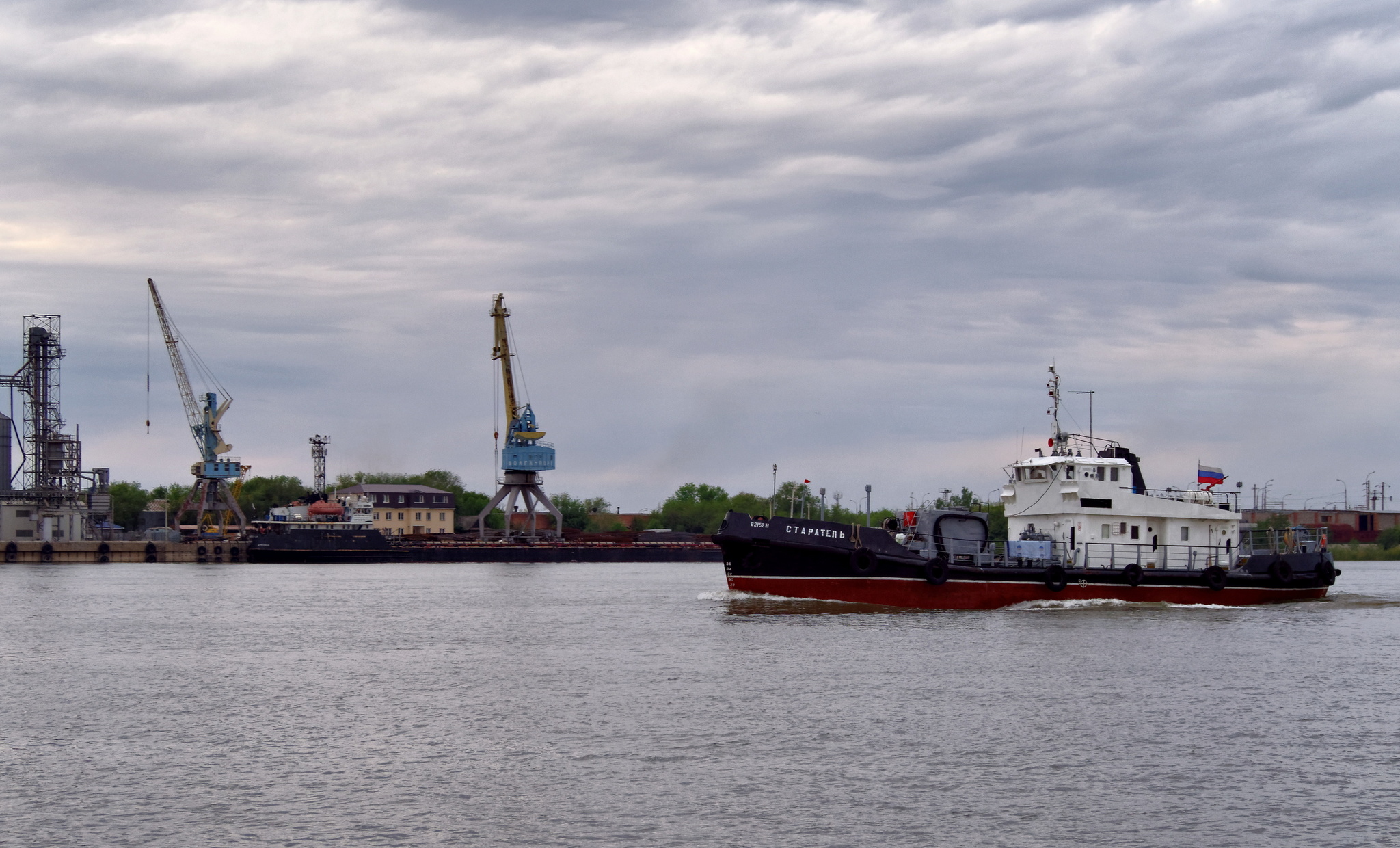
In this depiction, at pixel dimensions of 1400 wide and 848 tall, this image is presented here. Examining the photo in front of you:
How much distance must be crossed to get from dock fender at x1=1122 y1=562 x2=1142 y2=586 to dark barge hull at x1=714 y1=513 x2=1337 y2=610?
48 mm

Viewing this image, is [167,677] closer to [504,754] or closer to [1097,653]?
[504,754]

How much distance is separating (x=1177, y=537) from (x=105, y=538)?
118851 millimetres

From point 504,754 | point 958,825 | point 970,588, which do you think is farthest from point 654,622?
point 958,825

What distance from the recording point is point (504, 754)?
2284 centimetres

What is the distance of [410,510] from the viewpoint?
170 metres

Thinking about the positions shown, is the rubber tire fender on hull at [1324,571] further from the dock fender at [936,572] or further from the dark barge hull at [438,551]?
the dark barge hull at [438,551]

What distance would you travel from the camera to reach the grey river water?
18.5 meters

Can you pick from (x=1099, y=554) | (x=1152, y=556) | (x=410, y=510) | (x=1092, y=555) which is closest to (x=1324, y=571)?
(x=1152, y=556)

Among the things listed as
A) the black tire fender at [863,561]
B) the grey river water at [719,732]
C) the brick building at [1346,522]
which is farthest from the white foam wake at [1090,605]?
the brick building at [1346,522]

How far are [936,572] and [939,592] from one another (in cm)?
87

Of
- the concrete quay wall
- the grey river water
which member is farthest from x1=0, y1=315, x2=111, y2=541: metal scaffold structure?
the grey river water

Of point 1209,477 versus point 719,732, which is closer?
point 719,732

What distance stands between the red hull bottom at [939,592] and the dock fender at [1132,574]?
0.24 m

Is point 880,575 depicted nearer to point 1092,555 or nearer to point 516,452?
point 1092,555
